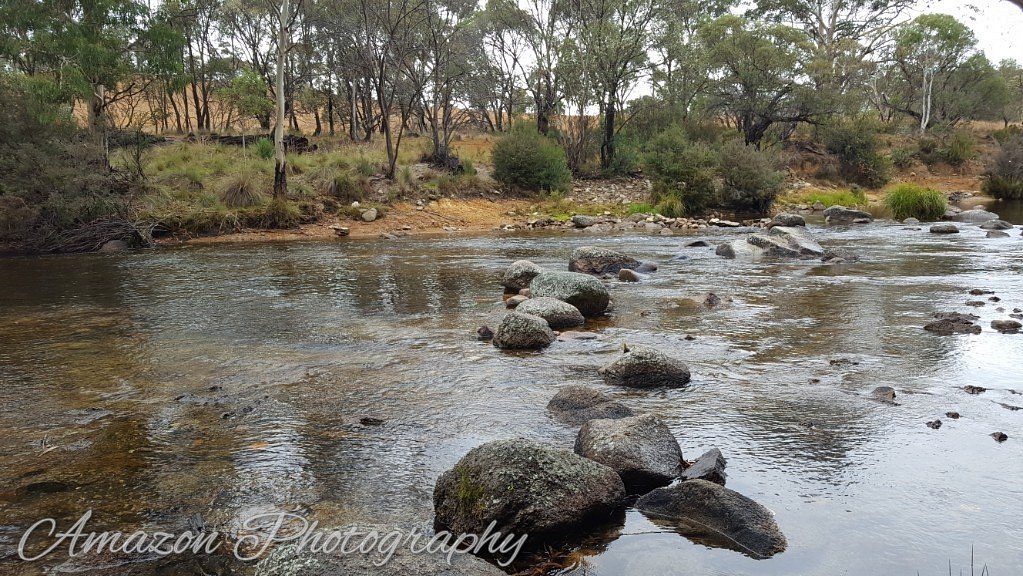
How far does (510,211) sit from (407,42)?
840 cm

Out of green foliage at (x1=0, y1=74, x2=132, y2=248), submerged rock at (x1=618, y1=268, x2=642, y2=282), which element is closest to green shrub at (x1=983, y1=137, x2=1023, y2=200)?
submerged rock at (x1=618, y1=268, x2=642, y2=282)

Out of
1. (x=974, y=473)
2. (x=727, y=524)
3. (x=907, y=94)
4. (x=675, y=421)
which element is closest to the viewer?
(x=727, y=524)

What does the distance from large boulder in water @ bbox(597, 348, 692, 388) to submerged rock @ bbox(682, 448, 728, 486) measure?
1475mm

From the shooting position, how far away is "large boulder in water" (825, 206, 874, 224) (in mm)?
20750

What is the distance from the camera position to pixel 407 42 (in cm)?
2541

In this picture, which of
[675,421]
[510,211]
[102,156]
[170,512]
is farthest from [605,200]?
[170,512]

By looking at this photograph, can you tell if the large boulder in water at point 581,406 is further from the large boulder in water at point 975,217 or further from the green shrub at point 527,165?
the green shrub at point 527,165

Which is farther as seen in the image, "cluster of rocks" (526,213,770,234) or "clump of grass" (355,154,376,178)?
"clump of grass" (355,154,376,178)

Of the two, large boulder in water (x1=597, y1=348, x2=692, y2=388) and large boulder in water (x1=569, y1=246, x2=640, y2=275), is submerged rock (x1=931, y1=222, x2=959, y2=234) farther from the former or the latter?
large boulder in water (x1=597, y1=348, x2=692, y2=388)

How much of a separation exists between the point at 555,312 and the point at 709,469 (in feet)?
13.1

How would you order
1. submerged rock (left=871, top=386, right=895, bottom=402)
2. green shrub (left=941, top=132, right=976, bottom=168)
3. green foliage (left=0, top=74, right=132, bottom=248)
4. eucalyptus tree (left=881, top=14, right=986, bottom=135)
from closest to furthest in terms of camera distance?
1. submerged rock (left=871, top=386, right=895, bottom=402)
2. green foliage (left=0, top=74, right=132, bottom=248)
3. green shrub (left=941, top=132, right=976, bottom=168)
4. eucalyptus tree (left=881, top=14, right=986, bottom=135)

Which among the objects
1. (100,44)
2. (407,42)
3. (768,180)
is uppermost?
(407,42)

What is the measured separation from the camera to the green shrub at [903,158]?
124 feet

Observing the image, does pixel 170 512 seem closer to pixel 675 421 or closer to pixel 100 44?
pixel 675 421
